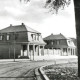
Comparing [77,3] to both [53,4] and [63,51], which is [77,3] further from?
[63,51]

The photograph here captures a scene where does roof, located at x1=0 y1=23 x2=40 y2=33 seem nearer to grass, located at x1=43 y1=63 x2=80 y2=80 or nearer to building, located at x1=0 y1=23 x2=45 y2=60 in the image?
building, located at x1=0 y1=23 x2=45 y2=60

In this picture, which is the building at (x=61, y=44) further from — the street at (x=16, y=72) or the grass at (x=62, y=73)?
the grass at (x=62, y=73)

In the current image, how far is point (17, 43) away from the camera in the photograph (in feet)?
165

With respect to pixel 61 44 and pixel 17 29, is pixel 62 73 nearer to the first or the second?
pixel 17 29

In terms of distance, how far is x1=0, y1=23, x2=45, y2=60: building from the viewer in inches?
1971

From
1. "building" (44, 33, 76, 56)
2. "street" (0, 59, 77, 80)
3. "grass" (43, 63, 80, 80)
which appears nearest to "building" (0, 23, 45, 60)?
"building" (44, 33, 76, 56)

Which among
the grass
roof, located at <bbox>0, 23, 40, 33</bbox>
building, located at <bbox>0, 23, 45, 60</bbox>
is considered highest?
roof, located at <bbox>0, 23, 40, 33</bbox>

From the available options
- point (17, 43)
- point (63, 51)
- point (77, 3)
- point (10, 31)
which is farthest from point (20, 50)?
point (77, 3)

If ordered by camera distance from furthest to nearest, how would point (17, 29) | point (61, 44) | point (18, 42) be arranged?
point (61, 44) → point (17, 29) → point (18, 42)

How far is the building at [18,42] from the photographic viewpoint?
50.1 metres

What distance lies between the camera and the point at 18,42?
49.9m

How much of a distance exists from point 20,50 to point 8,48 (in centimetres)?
360

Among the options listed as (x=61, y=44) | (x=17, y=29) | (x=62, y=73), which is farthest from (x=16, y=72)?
(x=61, y=44)

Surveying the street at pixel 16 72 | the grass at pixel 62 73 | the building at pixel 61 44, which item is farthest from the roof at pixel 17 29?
the grass at pixel 62 73
